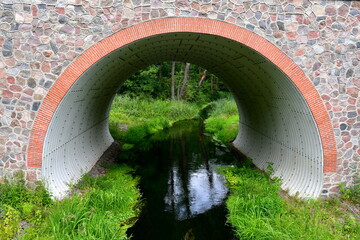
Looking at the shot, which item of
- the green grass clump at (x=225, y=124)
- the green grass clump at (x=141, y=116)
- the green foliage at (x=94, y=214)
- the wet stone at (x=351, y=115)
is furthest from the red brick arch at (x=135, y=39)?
the green grass clump at (x=225, y=124)

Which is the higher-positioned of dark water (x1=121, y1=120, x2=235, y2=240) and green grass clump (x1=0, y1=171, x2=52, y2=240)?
green grass clump (x1=0, y1=171, x2=52, y2=240)

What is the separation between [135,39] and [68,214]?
4.02m

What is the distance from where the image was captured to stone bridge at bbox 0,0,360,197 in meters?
7.39

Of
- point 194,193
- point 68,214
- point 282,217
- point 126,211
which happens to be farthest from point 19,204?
point 282,217

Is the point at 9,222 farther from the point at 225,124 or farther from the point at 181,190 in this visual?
the point at 225,124

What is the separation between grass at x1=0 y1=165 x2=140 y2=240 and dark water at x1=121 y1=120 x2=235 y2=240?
537 mm

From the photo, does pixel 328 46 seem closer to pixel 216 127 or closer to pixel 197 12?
pixel 197 12

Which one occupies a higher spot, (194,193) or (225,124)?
(225,124)

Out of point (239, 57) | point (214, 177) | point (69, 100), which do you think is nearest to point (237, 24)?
point (239, 57)

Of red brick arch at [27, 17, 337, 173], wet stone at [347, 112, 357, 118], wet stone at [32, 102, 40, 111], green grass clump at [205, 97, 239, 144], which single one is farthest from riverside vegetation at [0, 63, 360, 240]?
green grass clump at [205, 97, 239, 144]

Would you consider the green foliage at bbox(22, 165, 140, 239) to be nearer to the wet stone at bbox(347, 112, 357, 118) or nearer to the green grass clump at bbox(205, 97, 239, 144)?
the wet stone at bbox(347, 112, 357, 118)

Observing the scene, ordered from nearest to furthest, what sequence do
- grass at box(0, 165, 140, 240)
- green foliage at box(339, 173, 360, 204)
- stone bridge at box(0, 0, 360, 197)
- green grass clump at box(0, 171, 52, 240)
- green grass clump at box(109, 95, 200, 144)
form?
grass at box(0, 165, 140, 240) < green grass clump at box(0, 171, 52, 240) < stone bridge at box(0, 0, 360, 197) < green foliage at box(339, 173, 360, 204) < green grass clump at box(109, 95, 200, 144)

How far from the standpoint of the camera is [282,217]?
7051mm

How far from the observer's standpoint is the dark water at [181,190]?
7.50 metres
